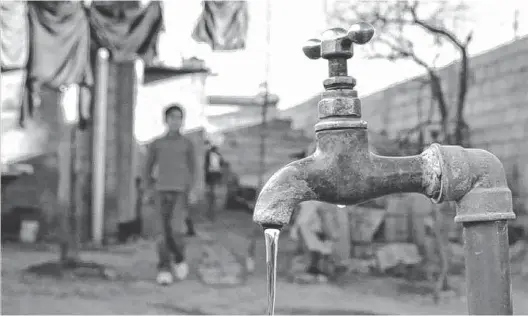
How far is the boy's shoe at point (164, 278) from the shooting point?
6.08 meters

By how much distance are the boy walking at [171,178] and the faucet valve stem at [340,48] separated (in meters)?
4.64

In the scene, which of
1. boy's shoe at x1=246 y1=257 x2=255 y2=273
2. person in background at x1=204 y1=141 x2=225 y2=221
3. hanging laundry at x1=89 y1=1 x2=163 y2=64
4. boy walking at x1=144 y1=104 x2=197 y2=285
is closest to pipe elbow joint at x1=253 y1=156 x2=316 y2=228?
boy walking at x1=144 y1=104 x2=197 y2=285

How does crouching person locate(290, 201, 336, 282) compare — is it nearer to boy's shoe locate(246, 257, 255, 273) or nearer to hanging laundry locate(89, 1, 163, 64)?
boy's shoe locate(246, 257, 255, 273)

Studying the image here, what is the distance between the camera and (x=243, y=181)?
41.9ft

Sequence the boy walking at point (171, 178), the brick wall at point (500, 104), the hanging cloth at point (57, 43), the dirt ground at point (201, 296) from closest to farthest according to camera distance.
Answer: the dirt ground at point (201, 296), the boy walking at point (171, 178), the hanging cloth at point (57, 43), the brick wall at point (500, 104)

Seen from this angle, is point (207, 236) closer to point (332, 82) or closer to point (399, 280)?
point (399, 280)

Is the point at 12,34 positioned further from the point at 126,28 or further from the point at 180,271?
the point at 180,271

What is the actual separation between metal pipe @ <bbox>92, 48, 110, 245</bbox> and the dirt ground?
2.12 metres

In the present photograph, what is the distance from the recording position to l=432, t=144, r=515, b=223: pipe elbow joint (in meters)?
1.55

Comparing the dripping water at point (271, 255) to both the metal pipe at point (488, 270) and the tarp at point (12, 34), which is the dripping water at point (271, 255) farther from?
the tarp at point (12, 34)

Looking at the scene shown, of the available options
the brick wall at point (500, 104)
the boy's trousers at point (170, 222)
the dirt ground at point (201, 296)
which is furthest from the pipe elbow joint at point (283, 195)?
the brick wall at point (500, 104)

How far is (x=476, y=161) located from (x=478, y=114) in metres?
8.82

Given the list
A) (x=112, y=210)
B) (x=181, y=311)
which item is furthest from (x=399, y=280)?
(x=112, y=210)

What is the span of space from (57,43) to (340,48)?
20.4ft
